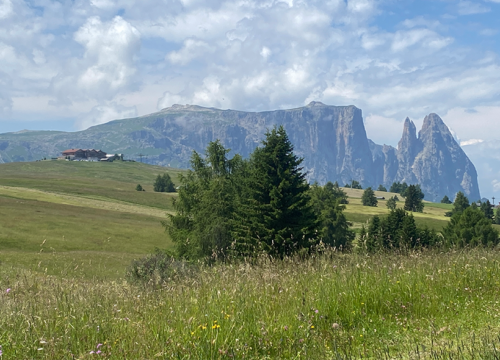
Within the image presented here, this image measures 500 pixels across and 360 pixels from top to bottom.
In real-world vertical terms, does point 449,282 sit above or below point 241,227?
above

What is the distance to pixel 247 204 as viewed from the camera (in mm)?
43156

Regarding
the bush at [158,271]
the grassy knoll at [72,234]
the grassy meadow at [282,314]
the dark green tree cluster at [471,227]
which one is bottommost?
the grassy knoll at [72,234]

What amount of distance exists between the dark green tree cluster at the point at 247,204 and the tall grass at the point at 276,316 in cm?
2386

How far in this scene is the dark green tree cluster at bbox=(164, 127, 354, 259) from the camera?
3897cm

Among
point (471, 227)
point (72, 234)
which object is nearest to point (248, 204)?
point (72, 234)

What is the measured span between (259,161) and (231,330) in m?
39.2

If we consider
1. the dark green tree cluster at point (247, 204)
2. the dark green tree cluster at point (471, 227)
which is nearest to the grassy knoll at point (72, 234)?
the dark green tree cluster at point (247, 204)

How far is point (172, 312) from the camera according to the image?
552 centimetres

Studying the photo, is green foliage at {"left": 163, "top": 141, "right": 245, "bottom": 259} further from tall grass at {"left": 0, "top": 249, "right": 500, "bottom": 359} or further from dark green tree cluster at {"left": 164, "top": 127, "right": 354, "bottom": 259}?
tall grass at {"left": 0, "top": 249, "right": 500, "bottom": 359}

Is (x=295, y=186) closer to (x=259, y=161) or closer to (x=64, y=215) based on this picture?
(x=259, y=161)

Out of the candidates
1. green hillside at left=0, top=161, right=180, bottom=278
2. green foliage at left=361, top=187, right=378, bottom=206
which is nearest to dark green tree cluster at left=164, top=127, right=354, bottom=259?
green hillside at left=0, top=161, right=180, bottom=278

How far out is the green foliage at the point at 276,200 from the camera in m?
38.7

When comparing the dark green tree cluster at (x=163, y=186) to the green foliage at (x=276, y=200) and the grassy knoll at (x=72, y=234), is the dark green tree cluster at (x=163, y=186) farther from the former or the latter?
the green foliage at (x=276, y=200)

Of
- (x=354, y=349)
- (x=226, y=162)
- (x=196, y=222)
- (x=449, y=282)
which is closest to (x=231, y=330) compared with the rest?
(x=354, y=349)
